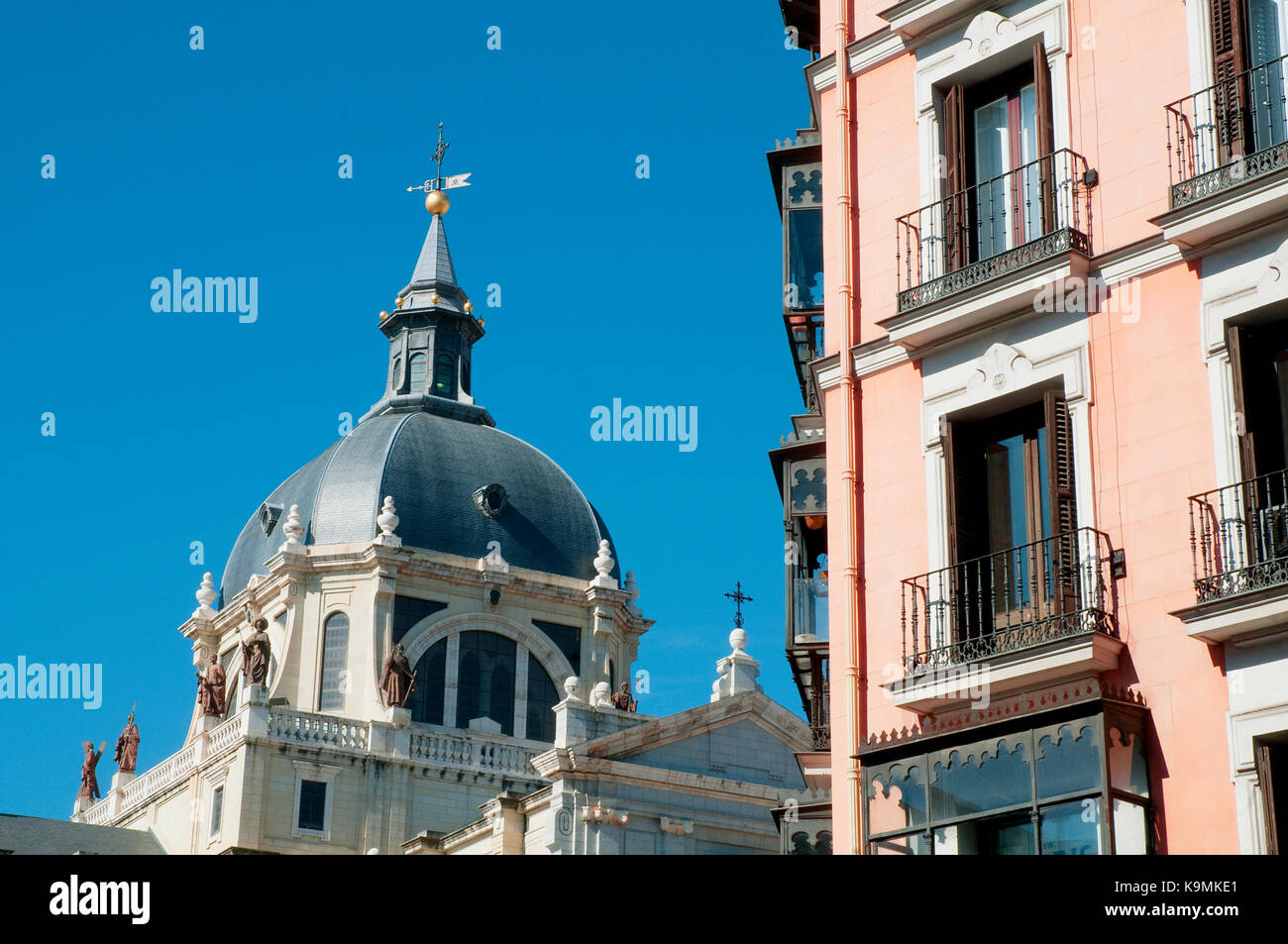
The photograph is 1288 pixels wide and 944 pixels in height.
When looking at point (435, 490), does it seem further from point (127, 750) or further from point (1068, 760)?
point (1068, 760)

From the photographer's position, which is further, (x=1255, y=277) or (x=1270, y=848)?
(x=1255, y=277)

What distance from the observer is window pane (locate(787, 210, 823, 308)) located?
23.1 metres

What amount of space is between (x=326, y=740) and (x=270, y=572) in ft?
36.4

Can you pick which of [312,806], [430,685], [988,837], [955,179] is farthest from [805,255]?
[430,685]

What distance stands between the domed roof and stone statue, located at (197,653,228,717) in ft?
17.6

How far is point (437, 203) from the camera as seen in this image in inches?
3250

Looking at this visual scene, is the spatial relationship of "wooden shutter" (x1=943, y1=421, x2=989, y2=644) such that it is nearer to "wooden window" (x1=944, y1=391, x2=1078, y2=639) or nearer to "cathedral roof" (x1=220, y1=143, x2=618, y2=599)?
"wooden window" (x1=944, y1=391, x2=1078, y2=639)

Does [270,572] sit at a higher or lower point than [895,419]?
higher

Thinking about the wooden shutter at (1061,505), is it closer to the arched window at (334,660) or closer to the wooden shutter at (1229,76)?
the wooden shutter at (1229,76)

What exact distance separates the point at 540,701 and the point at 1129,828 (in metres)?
53.3

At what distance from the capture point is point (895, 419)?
65.3 feet

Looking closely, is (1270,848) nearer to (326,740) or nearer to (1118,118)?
(1118,118)
